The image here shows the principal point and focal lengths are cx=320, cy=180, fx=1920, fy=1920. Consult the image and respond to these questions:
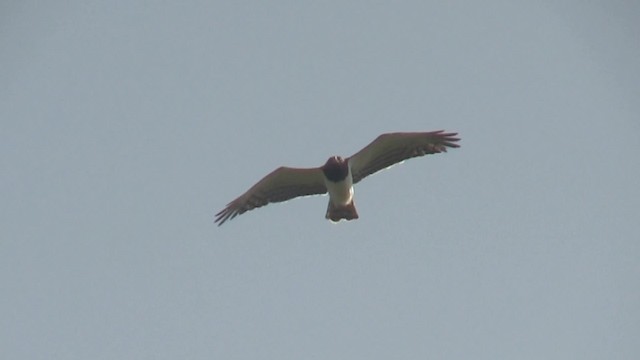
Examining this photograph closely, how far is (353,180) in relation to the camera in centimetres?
3278

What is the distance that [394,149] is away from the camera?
32.6 m

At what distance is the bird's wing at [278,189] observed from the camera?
33.2m

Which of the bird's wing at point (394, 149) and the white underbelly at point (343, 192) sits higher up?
the bird's wing at point (394, 149)

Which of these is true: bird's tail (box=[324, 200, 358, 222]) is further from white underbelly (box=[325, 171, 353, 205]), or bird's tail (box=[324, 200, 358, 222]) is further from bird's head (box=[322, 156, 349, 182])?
bird's head (box=[322, 156, 349, 182])

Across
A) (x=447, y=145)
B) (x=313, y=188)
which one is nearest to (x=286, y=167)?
(x=313, y=188)

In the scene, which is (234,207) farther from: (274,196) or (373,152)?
(373,152)

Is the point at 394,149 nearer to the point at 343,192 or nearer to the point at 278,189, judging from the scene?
the point at 343,192

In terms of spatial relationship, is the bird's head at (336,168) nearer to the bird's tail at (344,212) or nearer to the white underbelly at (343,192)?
the white underbelly at (343,192)

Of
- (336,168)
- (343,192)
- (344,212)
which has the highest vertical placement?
(336,168)

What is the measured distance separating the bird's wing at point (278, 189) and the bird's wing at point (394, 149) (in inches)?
31.0

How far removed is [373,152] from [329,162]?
78 cm

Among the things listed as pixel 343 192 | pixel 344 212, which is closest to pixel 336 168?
pixel 343 192

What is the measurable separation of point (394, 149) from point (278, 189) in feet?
7.70

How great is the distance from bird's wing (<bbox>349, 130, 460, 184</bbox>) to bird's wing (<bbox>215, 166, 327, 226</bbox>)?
0.79 meters
